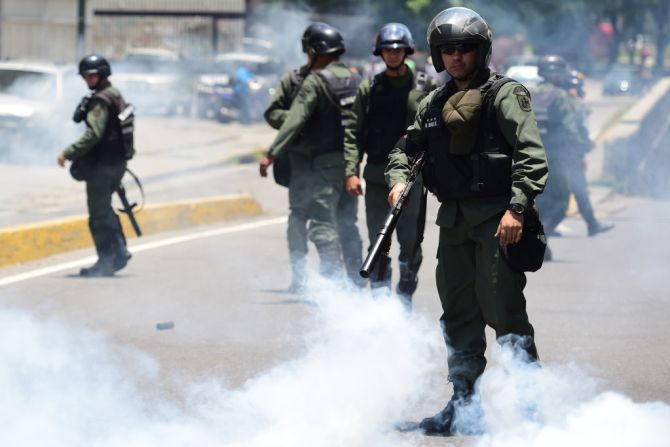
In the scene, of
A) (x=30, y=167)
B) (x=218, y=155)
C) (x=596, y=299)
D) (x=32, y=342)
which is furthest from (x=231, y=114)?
(x=32, y=342)

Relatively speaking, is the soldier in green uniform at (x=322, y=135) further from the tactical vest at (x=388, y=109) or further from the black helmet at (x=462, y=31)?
the black helmet at (x=462, y=31)

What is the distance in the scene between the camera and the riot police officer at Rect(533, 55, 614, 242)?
31.2 feet

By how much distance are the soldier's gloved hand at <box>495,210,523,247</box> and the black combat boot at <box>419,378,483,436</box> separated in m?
0.63

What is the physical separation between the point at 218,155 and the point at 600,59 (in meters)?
55.8

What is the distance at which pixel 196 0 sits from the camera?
136 feet

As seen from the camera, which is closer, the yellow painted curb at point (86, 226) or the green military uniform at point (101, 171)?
the green military uniform at point (101, 171)

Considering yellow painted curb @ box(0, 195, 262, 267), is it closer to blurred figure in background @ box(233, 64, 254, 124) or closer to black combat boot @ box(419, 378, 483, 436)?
black combat boot @ box(419, 378, 483, 436)

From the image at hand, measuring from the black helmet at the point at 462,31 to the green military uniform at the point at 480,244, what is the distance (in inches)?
4.0

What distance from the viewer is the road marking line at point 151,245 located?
8320 millimetres

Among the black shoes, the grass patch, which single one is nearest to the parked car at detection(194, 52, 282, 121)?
the grass patch

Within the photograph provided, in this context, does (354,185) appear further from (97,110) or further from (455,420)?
(97,110)

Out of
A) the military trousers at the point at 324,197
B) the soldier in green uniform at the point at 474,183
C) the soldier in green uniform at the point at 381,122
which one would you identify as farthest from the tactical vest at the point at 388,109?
the soldier in green uniform at the point at 474,183

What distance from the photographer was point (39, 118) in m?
17.1

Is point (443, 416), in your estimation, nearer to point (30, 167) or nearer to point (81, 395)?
point (81, 395)
